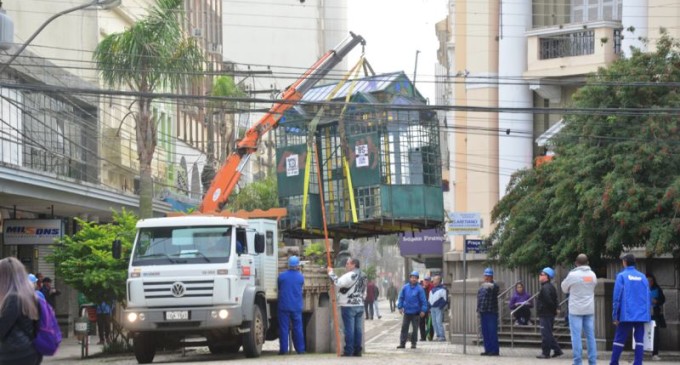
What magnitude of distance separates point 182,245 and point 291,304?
2.60 metres

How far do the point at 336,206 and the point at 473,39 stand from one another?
59.3 feet

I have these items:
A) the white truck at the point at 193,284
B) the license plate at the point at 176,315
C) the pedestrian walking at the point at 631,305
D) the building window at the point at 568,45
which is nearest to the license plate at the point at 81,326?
the white truck at the point at 193,284

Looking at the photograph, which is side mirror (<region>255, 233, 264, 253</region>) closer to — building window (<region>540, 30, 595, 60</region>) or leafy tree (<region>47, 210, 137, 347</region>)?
leafy tree (<region>47, 210, 137, 347</region>)

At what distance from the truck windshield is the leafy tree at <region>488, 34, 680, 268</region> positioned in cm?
775

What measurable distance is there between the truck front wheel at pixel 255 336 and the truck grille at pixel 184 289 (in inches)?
45.8

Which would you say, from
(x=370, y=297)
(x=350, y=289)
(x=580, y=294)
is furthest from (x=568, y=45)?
(x=580, y=294)

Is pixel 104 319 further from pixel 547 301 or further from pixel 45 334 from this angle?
pixel 45 334

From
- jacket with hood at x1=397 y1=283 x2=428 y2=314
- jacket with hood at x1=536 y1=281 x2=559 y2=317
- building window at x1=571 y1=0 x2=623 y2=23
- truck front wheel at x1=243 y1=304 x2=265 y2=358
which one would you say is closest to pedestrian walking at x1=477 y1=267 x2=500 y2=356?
jacket with hood at x1=536 y1=281 x2=559 y2=317

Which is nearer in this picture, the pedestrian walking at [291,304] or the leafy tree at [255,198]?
the pedestrian walking at [291,304]

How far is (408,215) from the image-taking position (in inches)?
1271

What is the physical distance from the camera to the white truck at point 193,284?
78.0ft

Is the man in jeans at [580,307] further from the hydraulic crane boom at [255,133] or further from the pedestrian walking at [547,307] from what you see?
the hydraulic crane boom at [255,133]

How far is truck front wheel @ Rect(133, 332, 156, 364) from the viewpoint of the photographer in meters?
24.4

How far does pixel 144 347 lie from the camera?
24.5 meters
